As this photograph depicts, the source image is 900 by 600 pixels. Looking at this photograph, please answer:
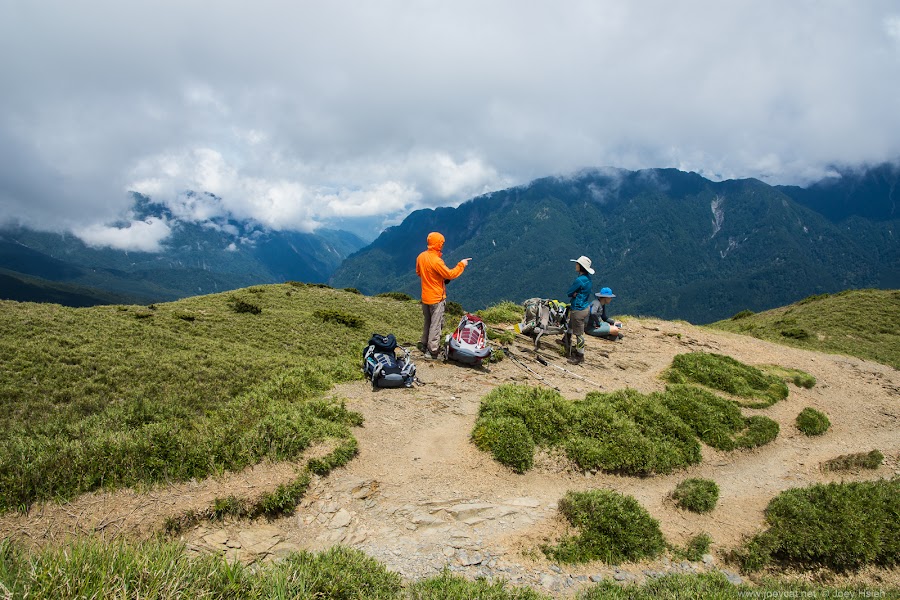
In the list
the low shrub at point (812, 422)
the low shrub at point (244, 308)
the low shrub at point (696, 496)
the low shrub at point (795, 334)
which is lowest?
the low shrub at point (696, 496)

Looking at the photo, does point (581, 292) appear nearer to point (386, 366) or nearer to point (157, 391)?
point (386, 366)

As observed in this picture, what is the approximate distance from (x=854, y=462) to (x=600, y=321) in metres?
8.55

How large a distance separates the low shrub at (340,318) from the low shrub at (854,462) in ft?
65.2

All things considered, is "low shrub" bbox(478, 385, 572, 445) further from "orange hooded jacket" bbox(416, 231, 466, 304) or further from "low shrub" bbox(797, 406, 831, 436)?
"low shrub" bbox(797, 406, 831, 436)

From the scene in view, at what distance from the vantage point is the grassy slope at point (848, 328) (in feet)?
79.8

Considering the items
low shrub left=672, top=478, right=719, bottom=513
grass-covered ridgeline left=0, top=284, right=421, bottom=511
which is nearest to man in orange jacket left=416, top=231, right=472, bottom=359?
grass-covered ridgeline left=0, top=284, right=421, bottom=511

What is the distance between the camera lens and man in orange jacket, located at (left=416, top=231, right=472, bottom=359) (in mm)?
11500

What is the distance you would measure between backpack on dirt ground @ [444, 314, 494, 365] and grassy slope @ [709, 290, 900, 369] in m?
21.2

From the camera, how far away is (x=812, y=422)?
1145cm

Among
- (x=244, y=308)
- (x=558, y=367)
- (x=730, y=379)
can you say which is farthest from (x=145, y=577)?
(x=244, y=308)

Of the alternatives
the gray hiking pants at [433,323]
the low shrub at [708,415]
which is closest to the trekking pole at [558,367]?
the low shrub at [708,415]

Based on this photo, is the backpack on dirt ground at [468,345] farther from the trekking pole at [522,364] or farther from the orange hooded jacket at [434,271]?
the orange hooded jacket at [434,271]

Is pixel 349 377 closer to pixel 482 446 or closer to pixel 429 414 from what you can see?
pixel 429 414

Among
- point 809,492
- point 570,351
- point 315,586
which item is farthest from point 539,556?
point 570,351
